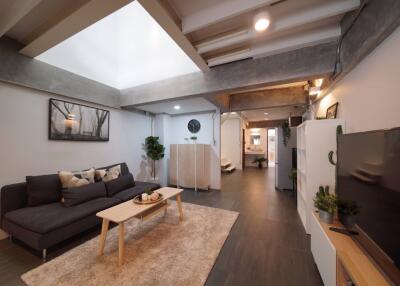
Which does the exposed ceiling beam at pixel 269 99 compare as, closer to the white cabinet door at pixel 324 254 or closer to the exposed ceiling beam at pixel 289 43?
the exposed ceiling beam at pixel 289 43

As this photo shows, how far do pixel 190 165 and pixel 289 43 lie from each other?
355cm

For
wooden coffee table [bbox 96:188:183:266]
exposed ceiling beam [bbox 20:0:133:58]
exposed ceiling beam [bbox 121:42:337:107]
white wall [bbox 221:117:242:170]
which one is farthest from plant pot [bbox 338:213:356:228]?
white wall [bbox 221:117:242:170]

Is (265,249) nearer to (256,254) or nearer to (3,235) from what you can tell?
(256,254)

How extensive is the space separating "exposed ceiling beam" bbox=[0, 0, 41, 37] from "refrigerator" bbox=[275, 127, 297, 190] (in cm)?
499

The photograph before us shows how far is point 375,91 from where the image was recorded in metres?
1.37

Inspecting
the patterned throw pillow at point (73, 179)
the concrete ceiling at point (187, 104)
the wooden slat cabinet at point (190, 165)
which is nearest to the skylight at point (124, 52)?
the concrete ceiling at point (187, 104)

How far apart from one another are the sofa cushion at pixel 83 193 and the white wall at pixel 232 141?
604 cm

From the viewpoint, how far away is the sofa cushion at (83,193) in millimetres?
2283

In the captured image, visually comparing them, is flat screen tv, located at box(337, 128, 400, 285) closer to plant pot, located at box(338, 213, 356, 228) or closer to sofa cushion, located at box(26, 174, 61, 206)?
plant pot, located at box(338, 213, 356, 228)

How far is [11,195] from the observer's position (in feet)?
6.95

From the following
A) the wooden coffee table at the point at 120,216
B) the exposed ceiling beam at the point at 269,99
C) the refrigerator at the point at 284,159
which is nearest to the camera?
the wooden coffee table at the point at 120,216

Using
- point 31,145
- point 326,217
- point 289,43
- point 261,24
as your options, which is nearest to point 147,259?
point 326,217

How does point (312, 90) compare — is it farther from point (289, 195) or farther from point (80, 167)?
point (80, 167)

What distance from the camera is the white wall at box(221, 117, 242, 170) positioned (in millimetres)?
7859
